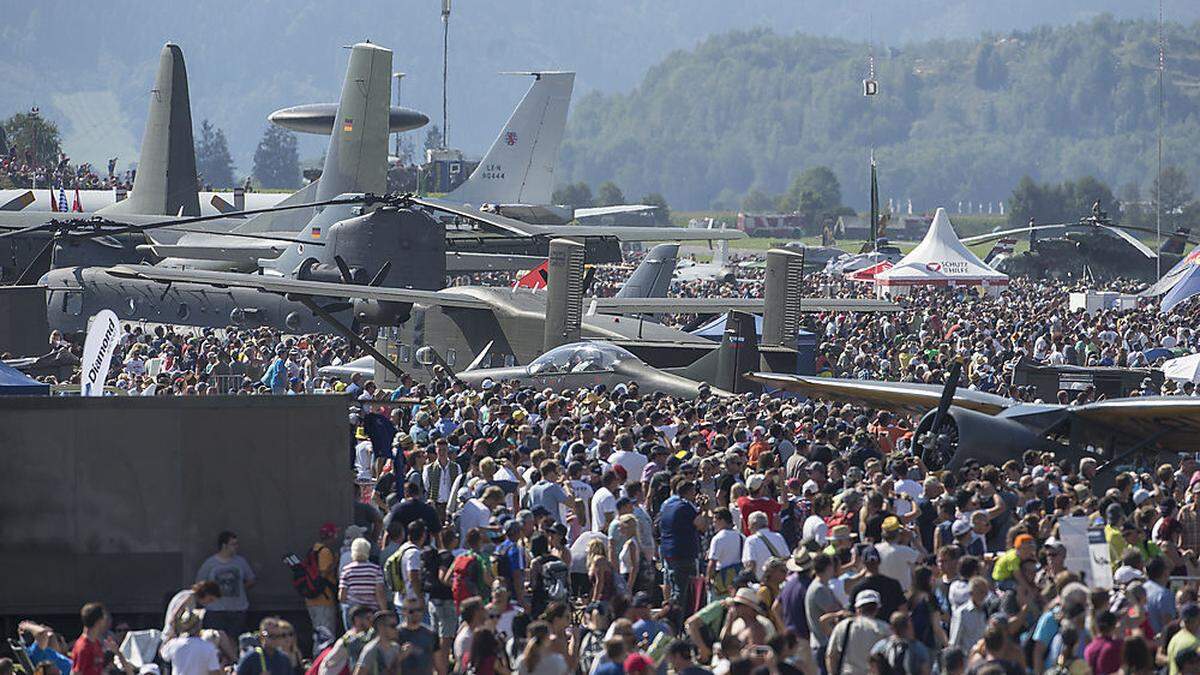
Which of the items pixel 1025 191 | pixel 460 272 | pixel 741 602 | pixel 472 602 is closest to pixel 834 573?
pixel 741 602

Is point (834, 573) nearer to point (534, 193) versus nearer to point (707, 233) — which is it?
point (707, 233)

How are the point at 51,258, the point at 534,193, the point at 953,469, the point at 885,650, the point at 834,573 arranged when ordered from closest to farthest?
the point at 885,650, the point at 834,573, the point at 953,469, the point at 51,258, the point at 534,193

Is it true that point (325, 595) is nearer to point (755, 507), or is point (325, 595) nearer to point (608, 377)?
point (755, 507)

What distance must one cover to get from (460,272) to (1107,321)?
14559mm

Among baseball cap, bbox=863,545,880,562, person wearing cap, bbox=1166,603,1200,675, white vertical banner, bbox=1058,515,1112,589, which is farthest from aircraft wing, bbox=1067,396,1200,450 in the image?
person wearing cap, bbox=1166,603,1200,675

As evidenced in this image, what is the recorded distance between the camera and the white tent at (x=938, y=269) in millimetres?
50438

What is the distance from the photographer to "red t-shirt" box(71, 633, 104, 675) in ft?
30.7

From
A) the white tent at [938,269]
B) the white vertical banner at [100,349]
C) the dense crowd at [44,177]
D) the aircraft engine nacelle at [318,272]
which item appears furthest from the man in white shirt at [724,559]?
the dense crowd at [44,177]

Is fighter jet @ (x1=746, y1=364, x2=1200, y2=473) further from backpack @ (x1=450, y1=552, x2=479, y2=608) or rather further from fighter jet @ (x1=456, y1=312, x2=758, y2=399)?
backpack @ (x1=450, y1=552, x2=479, y2=608)

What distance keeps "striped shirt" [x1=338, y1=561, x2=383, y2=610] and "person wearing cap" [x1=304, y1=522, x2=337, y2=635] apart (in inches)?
22.0

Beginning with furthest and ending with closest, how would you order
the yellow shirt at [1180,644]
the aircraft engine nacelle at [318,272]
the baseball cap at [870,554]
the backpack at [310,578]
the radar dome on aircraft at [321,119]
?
the radar dome on aircraft at [321,119]
the aircraft engine nacelle at [318,272]
the backpack at [310,578]
the baseball cap at [870,554]
the yellow shirt at [1180,644]

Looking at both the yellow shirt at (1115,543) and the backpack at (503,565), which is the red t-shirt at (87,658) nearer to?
the backpack at (503,565)

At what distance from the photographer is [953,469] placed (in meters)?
15.7

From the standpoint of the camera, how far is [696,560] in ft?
41.7
